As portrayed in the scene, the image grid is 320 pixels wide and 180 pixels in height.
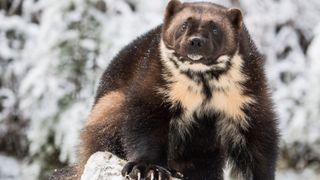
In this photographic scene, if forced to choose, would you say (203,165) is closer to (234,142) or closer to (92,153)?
(234,142)

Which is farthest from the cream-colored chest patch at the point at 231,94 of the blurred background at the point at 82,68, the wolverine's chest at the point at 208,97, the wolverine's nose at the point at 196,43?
the blurred background at the point at 82,68

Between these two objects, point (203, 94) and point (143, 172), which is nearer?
point (143, 172)

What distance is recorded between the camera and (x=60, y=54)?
7.27 metres

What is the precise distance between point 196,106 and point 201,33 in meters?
0.34

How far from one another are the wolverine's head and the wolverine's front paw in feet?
1.63

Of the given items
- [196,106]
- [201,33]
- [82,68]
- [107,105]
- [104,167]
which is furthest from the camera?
[82,68]

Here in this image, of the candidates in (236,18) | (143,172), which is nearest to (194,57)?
(236,18)

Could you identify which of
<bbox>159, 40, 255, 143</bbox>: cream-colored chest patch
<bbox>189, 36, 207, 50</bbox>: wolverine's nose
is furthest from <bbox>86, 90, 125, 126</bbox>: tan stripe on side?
<bbox>189, 36, 207, 50</bbox>: wolverine's nose

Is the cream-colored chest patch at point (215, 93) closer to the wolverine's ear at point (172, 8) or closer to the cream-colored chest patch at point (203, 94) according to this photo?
the cream-colored chest patch at point (203, 94)

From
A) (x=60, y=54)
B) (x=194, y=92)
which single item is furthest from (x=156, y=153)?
(x=60, y=54)

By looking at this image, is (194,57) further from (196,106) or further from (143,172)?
(143,172)

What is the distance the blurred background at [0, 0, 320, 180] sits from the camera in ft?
23.9

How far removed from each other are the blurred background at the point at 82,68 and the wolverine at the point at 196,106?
2.48 m

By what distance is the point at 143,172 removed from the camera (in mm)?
4266
